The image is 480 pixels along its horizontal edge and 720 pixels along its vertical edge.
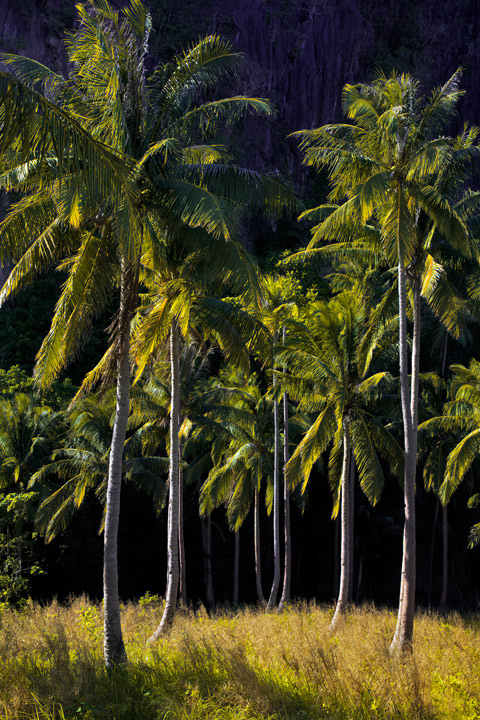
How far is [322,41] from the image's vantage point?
43938 millimetres

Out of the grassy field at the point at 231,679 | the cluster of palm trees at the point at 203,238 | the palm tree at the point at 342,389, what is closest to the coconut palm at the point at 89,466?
the cluster of palm trees at the point at 203,238

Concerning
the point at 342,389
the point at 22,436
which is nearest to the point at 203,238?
the point at 342,389

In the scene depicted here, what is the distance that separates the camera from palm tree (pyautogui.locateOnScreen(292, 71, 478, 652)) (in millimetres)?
12164

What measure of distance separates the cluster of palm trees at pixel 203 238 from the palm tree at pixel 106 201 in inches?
1.2

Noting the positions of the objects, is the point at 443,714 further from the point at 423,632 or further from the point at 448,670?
the point at 423,632

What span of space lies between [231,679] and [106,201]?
6.06 meters

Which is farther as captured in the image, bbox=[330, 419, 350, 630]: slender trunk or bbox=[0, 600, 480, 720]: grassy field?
bbox=[330, 419, 350, 630]: slender trunk

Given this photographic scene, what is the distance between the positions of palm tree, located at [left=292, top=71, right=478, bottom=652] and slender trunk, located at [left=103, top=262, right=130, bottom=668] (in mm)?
5330

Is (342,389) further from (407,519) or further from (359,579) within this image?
(359,579)

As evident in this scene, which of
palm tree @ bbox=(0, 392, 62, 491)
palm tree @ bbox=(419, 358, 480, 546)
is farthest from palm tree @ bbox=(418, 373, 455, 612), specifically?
palm tree @ bbox=(0, 392, 62, 491)

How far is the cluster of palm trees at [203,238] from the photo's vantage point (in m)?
8.58

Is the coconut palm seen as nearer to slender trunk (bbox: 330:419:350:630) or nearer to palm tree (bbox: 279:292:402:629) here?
palm tree (bbox: 279:292:402:629)

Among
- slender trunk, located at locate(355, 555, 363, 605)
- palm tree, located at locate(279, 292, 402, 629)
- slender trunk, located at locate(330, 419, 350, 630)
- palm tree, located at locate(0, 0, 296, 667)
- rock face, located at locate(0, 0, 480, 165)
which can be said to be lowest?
slender trunk, located at locate(355, 555, 363, 605)

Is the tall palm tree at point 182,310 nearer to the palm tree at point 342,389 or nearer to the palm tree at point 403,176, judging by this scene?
the palm tree at point 403,176
